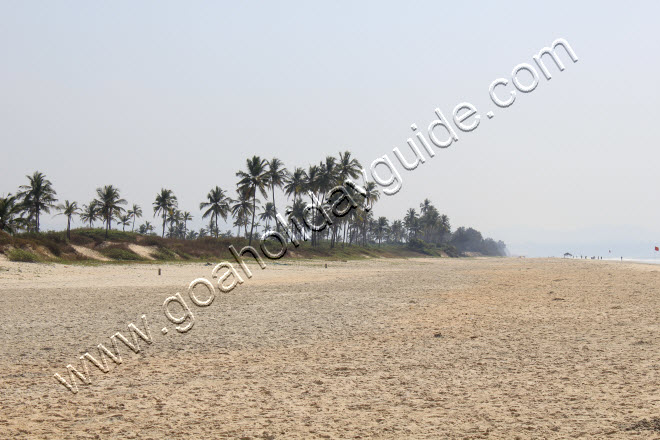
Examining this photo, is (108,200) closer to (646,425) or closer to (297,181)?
(297,181)

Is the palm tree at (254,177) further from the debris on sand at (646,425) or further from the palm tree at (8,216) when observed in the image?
the debris on sand at (646,425)

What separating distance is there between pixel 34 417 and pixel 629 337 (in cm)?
1063

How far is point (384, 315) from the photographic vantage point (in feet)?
48.9

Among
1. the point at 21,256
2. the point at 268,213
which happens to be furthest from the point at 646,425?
the point at 268,213

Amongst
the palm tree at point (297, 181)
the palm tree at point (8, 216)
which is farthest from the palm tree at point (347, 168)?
the palm tree at point (8, 216)

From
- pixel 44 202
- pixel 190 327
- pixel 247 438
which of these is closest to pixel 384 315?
pixel 190 327

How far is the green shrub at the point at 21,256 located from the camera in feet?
122

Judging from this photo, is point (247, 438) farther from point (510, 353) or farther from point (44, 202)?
point (44, 202)

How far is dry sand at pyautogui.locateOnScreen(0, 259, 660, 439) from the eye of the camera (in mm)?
6387

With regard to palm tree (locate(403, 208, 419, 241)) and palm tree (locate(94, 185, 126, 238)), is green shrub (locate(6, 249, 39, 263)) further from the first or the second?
palm tree (locate(403, 208, 419, 241))

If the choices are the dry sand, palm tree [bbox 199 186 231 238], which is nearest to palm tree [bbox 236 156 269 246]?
palm tree [bbox 199 186 231 238]

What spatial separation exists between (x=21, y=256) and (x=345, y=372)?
36.1 metres

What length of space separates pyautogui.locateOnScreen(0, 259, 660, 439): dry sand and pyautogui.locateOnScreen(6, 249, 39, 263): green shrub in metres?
23.4

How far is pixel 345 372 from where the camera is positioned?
A: 8.88m
